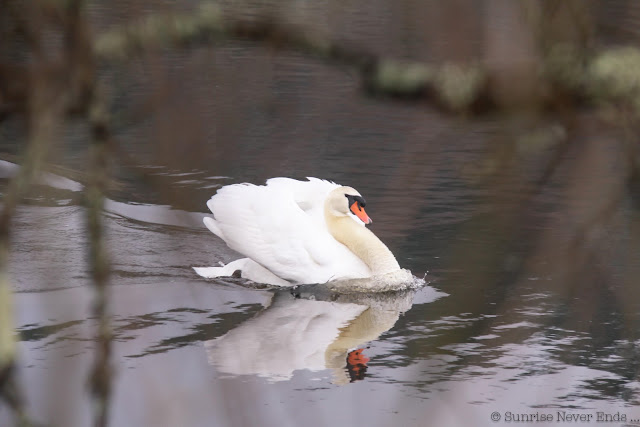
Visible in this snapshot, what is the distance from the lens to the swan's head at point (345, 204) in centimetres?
790

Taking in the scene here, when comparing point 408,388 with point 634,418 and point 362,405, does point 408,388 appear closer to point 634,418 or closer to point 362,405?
point 362,405

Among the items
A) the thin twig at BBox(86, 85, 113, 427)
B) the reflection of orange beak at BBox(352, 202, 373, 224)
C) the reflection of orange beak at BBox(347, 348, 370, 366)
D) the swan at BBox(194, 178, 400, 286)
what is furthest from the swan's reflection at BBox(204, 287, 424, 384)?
the thin twig at BBox(86, 85, 113, 427)

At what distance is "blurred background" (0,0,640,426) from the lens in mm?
1427

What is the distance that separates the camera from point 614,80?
1.43 m

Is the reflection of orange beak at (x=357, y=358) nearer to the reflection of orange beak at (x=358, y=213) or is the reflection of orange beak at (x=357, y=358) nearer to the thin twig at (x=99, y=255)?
the reflection of orange beak at (x=358, y=213)

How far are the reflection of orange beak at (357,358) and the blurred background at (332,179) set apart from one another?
0.02 m

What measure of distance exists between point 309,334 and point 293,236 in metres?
0.99

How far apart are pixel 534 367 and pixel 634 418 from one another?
77 cm

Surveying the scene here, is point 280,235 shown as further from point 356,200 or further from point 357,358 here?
point 357,358

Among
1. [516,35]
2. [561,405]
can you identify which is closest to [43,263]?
[561,405]

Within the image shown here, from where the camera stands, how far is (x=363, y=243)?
298 inches

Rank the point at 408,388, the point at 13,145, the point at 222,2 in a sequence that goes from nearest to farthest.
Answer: the point at 222,2 → the point at 408,388 → the point at 13,145

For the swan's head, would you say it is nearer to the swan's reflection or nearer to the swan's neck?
the swan's neck

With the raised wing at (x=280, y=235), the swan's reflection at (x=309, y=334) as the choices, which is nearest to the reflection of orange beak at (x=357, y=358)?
the swan's reflection at (x=309, y=334)
